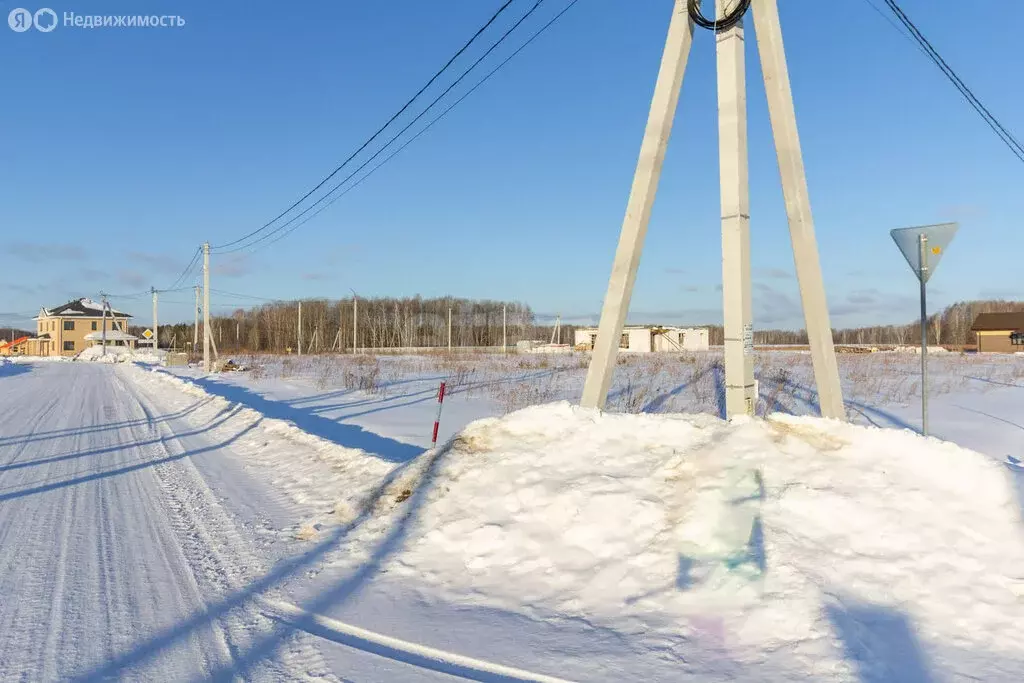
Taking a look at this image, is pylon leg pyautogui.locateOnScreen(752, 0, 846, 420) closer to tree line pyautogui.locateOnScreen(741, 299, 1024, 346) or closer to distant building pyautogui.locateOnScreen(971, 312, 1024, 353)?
distant building pyautogui.locateOnScreen(971, 312, 1024, 353)

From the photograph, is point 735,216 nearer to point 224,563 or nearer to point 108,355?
point 224,563

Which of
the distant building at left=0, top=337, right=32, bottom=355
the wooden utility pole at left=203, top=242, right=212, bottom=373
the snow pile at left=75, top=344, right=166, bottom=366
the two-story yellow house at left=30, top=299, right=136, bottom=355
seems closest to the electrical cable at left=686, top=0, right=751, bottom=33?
the wooden utility pole at left=203, top=242, right=212, bottom=373

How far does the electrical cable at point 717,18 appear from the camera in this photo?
7.46 meters

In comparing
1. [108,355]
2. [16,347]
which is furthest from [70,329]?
[108,355]

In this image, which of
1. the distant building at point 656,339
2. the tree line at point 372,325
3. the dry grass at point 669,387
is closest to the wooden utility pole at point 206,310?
the dry grass at point 669,387

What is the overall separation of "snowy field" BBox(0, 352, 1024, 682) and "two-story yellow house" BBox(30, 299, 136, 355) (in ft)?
343

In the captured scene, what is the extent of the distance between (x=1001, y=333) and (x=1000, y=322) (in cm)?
144

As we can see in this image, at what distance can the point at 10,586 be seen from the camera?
203 inches

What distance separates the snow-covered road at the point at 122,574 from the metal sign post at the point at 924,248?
7947 mm

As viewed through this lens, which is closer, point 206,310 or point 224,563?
point 224,563

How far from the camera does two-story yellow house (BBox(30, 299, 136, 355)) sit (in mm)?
99500

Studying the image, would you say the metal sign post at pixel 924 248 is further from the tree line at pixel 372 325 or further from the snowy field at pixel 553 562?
the tree line at pixel 372 325

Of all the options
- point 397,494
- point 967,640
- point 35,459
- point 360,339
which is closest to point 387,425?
point 35,459

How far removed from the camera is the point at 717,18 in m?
7.68
